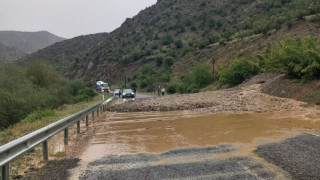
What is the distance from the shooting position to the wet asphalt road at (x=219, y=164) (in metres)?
6.33

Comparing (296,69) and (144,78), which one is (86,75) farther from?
(296,69)

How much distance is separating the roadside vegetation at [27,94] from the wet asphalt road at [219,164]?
15.8 metres

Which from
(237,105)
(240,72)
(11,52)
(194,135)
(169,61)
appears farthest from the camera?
(11,52)

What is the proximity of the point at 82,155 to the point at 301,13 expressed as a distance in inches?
2268

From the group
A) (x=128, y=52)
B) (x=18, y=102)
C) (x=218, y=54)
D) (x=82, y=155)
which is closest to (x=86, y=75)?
(x=128, y=52)

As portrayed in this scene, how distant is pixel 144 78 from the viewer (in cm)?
9456

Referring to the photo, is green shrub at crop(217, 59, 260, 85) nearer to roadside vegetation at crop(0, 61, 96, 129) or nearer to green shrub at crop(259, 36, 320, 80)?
green shrub at crop(259, 36, 320, 80)

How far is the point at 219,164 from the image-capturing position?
7.05 metres

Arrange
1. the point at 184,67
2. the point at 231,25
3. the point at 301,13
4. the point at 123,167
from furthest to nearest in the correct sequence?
the point at 231,25 < the point at 184,67 < the point at 301,13 < the point at 123,167

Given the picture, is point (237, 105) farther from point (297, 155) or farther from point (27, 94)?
point (27, 94)

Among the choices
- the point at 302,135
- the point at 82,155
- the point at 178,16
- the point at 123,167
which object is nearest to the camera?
the point at 123,167

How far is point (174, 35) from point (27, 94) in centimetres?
8140

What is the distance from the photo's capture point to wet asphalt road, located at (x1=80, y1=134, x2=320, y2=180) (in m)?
6.33

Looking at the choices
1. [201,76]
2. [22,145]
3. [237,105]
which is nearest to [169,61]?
[201,76]
